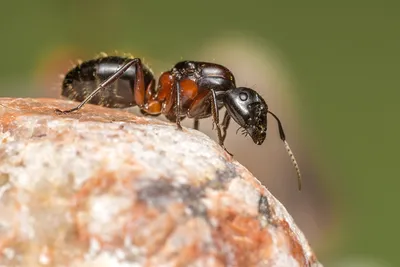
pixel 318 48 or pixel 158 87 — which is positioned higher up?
pixel 158 87

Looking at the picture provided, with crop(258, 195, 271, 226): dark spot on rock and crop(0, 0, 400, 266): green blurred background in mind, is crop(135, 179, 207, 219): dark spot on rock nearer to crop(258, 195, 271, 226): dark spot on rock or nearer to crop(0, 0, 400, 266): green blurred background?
crop(258, 195, 271, 226): dark spot on rock

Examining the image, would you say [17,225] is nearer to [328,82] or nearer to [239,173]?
[239,173]

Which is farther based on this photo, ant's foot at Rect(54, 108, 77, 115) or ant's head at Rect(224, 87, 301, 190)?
ant's head at Rect(224, 87, 301, 190)

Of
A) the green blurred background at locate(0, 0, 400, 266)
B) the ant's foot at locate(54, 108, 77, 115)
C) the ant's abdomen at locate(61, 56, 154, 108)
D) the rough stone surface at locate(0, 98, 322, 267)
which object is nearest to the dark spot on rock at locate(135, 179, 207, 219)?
the rough stone surface at locate(0, 98, 322, 267)

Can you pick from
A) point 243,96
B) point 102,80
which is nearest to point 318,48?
point 102,80

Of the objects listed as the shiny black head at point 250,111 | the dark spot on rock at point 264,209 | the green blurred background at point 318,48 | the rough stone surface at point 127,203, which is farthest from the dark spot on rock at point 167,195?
the green blurred background at point 318,48

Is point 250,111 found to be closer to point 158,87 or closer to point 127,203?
point 158,87
